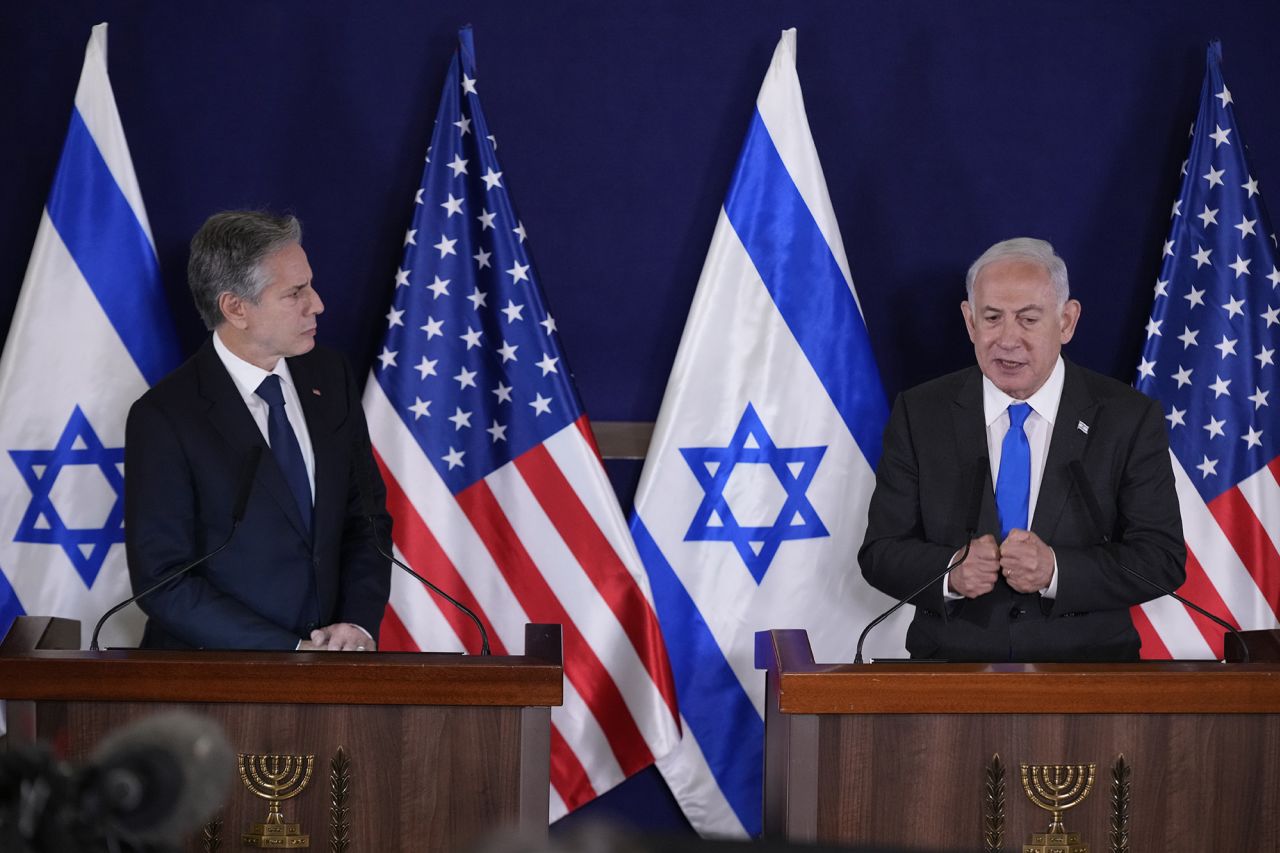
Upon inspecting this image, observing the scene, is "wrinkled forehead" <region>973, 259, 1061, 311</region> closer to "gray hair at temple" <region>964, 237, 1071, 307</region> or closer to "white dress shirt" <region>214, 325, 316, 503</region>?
"gray hair at temple" <region>964, 237, 1071, 307</region>

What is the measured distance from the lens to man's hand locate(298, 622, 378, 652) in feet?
8.72

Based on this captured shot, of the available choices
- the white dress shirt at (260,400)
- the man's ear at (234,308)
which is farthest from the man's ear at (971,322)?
the man's ear at (234,308)

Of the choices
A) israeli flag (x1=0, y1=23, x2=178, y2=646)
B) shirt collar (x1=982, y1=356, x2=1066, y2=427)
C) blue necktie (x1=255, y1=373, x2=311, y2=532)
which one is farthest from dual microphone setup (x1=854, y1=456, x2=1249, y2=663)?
israeli flag (x1=0, y1=23, x2=178, y2=646)

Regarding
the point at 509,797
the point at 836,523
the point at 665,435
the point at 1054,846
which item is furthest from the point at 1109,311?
the point at 509,797

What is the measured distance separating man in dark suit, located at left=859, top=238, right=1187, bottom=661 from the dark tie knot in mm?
1217

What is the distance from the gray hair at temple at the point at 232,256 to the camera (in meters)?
2.86

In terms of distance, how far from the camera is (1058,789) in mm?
2160

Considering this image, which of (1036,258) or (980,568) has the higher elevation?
(1036,258)

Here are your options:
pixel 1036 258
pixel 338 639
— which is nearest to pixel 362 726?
pixel 338 639

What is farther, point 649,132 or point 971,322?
point 649,132

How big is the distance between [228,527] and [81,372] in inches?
40.8

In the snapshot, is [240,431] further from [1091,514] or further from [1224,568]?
[1224,568]

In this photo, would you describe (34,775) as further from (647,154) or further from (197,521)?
(647,154)

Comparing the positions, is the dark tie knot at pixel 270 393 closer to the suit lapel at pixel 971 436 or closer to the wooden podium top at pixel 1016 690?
the wooden podium top at pixel 1016 690
